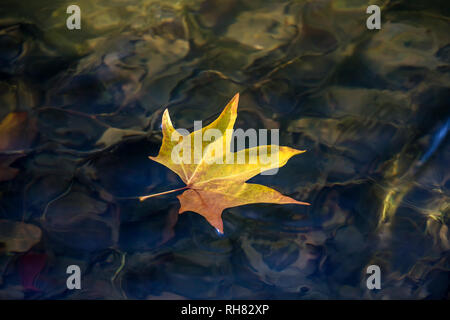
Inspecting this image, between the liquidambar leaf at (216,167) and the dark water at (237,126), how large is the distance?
0.04 metres

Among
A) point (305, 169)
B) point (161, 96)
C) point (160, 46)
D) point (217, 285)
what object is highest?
point (160, 46)

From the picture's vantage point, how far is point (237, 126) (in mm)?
733

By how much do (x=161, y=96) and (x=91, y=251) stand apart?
392 mm

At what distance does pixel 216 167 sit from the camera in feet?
2.16

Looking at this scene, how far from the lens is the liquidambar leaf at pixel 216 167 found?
655 millimetres

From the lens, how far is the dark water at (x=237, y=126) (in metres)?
0.72

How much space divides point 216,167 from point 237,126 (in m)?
0.13

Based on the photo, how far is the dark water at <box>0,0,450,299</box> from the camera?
0.72 metres

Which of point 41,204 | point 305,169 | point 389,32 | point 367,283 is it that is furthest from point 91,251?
point 389,32

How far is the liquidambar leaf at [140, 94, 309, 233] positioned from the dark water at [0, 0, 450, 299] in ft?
0.12

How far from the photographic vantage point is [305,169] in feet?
2.46

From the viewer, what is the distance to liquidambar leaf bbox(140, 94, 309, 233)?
2.15ft

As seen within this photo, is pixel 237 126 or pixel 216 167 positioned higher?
pixel 237 126

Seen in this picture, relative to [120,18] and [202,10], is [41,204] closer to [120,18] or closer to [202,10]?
[120,18]
